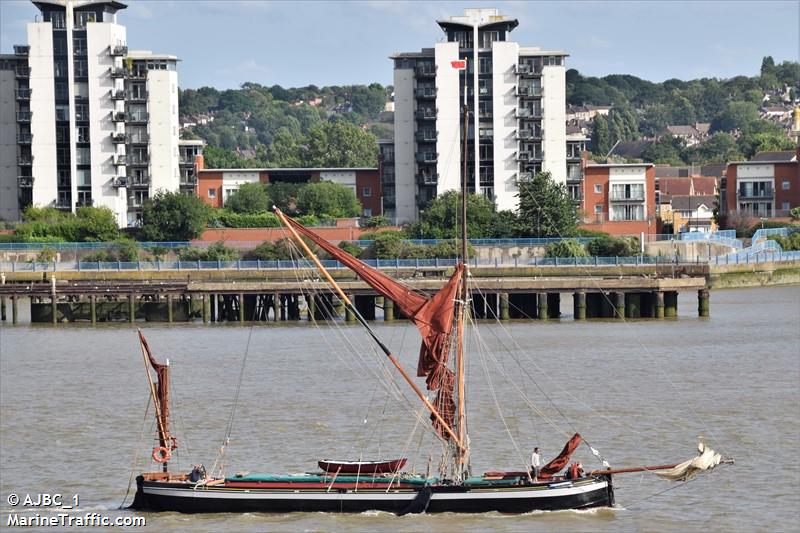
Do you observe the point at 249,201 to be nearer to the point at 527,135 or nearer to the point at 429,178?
the point at 429,178

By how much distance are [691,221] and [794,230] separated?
33.5 metres

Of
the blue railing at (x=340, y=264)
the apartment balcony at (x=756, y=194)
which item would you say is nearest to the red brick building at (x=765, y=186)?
the apartment balcony at (x=756, y=194)

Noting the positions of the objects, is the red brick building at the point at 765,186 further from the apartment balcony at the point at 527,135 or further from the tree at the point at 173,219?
the tree at the point at 173,219

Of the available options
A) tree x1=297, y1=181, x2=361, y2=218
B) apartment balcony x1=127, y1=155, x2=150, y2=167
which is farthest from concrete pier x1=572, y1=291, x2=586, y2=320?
apartment balcony x1=127, y1=155, x2=150, y2=167

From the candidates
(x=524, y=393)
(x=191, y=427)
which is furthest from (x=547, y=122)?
(x=191, y=427)

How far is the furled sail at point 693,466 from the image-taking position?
1517 inches

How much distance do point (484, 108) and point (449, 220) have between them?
14.4 m

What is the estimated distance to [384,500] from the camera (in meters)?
39.2

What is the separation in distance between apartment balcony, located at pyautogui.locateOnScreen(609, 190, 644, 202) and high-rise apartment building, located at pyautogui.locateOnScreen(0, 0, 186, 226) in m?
42.0

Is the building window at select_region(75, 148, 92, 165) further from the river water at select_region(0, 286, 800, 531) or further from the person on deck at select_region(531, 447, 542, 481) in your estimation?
the person on deck at select_region(531, 447, 542, 481)

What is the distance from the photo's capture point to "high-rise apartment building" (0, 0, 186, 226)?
448 feet

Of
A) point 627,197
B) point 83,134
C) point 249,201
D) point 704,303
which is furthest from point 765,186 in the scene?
point 83,134

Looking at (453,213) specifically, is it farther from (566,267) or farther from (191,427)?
(191,427)

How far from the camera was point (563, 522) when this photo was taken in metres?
38.4
